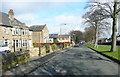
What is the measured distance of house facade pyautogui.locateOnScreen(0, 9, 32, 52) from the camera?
2865 cm

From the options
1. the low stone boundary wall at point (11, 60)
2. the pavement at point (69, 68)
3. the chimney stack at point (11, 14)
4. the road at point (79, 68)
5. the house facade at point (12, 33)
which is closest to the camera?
the road at point (79, 68)

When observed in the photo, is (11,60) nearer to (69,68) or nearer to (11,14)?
(69,68)

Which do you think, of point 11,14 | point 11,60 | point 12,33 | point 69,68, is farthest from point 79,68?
point 11,14

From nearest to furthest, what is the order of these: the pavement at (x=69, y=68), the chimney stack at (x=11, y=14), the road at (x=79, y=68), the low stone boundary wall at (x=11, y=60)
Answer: the road at (x=79, y=68), the pavement at (x=69, y=68), the low stone boundary wall at (x=11, y=60), the chimney stack at (x=11, y=14)

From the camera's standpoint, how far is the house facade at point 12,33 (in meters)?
→ 28.7

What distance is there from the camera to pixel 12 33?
1253 inches

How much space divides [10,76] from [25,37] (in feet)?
101

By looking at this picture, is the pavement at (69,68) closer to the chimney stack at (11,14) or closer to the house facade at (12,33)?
the house facade at (12,33)

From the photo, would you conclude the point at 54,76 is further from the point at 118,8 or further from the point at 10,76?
the point at 118,8

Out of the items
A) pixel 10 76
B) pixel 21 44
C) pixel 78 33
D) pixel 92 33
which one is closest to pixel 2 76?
pixel 10 76

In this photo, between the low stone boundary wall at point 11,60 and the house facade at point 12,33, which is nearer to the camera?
the low stone boundary wall at point 11,60

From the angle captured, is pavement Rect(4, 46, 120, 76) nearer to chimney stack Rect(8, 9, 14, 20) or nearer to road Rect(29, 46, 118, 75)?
road Rect(29, 46, 118, 75)

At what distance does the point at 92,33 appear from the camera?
65.0 m

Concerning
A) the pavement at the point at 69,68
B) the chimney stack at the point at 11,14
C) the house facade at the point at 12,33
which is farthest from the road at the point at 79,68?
the chimney stack at the point at 11,14
